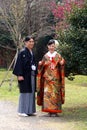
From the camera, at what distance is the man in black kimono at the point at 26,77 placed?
40.2 ft

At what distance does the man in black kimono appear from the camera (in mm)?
12242

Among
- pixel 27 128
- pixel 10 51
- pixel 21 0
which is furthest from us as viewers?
pixel 10 51

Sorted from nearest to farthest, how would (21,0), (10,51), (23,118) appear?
(23,118) → (21,0) → (10,51)

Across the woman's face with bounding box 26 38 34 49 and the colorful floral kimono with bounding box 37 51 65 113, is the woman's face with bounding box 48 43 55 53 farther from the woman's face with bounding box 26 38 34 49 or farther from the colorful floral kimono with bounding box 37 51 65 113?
the woman's face with bounding box 26 38 34 49

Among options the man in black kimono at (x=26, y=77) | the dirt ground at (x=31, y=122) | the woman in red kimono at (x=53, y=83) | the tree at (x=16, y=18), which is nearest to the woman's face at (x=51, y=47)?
the woman in red kimono at (x=53, y=83)

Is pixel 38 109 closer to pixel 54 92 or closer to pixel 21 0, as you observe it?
pixel 54 92

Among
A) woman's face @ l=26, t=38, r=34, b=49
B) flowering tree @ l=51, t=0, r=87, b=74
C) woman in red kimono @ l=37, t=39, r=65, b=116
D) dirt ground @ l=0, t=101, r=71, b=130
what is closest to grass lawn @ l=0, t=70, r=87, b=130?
dirt ground @ l=0, t=101, r=71, b=130

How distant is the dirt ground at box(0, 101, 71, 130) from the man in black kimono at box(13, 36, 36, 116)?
31 cm

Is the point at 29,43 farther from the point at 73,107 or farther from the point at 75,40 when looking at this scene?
the point at 73,107

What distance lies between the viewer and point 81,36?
12.0 metres

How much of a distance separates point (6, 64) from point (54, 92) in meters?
27.0

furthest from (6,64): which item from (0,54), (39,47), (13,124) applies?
(13,124)

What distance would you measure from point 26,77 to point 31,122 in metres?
1.51

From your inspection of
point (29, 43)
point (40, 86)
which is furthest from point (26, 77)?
point (29, 43)
